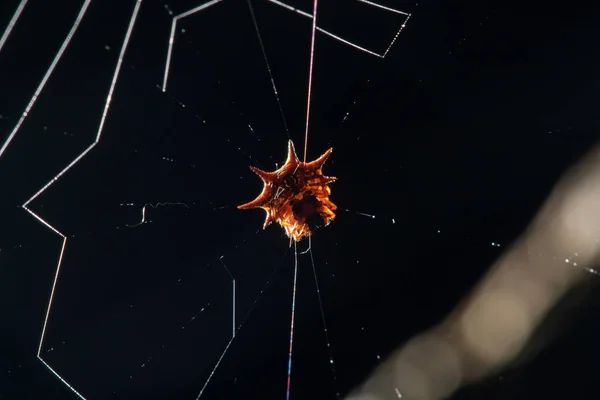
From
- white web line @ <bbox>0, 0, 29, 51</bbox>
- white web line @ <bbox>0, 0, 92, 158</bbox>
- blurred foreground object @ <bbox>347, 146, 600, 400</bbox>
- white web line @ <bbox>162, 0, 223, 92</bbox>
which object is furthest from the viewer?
blurred foreground object @ <bbox>347, 146, 600, 400</bbox>

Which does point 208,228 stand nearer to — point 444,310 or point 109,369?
point 109,369

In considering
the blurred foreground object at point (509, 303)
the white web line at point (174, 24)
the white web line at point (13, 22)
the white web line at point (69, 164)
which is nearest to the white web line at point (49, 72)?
the white web line at point (69, 164)

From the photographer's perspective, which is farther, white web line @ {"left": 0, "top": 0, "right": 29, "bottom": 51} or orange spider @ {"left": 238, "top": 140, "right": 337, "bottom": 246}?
orange spider @ {"left": 238, "top": 140, "right": 337, "bottom": 246}

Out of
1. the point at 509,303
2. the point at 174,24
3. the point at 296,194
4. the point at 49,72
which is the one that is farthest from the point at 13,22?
the point at 509,303

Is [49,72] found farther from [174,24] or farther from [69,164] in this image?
[174,24]

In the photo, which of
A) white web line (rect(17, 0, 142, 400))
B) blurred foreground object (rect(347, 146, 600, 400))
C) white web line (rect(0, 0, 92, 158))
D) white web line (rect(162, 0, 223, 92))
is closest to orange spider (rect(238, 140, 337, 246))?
white web line (rect(162, 0, 223, 92))

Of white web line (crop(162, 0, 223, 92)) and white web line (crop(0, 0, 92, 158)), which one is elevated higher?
white web line (crop(162, 0, 223, 92))

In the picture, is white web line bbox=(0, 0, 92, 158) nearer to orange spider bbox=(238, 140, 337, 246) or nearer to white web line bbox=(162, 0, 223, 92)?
white web line bbox=(162, 0, 223, 92)

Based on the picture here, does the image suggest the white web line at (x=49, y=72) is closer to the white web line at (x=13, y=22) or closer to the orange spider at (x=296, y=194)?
the white web line at (x=13, y=22)
